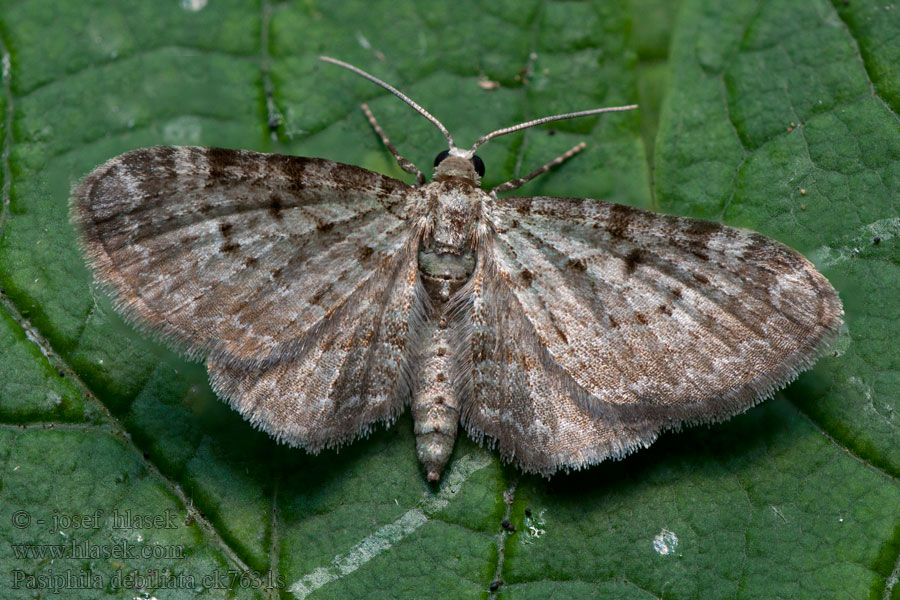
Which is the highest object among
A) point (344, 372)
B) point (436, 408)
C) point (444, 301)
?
point (444, 301)

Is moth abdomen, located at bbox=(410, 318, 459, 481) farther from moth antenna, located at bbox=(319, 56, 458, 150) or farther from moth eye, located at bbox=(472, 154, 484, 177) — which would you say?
moth antenna, located at bbox=(319, 56, 458, 150)

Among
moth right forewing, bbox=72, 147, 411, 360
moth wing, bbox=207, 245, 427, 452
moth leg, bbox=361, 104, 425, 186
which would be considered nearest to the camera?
moth right forewing, bbox=72, 147, 411, 360

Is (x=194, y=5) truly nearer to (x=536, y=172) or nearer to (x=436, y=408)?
(x=536, y=172)

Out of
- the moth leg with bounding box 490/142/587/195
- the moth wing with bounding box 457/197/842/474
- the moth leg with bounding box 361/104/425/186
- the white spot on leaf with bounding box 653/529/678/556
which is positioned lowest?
the white spot on leaf with bounding box 653/529/678/556

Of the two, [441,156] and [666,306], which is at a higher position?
[441,156]

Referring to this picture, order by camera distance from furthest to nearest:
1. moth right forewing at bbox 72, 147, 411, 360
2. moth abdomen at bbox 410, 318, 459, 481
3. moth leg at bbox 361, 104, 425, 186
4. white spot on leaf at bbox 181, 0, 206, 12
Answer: white spot on leaf at bbox 181, 0, 206, 12 → moth leg at bbox 361, 104, 425, 186 → moth abdomen at bbox 410, 318, 459, 481 → moth right forewing at bbox 72, 147, 411, 360

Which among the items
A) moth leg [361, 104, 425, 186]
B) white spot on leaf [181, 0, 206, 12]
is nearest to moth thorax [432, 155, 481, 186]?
moth leg [361, 104, 425, 186]

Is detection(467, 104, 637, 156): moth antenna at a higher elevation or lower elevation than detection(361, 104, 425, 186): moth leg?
higher

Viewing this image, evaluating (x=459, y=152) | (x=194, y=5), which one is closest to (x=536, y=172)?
(x=459, y=152)
